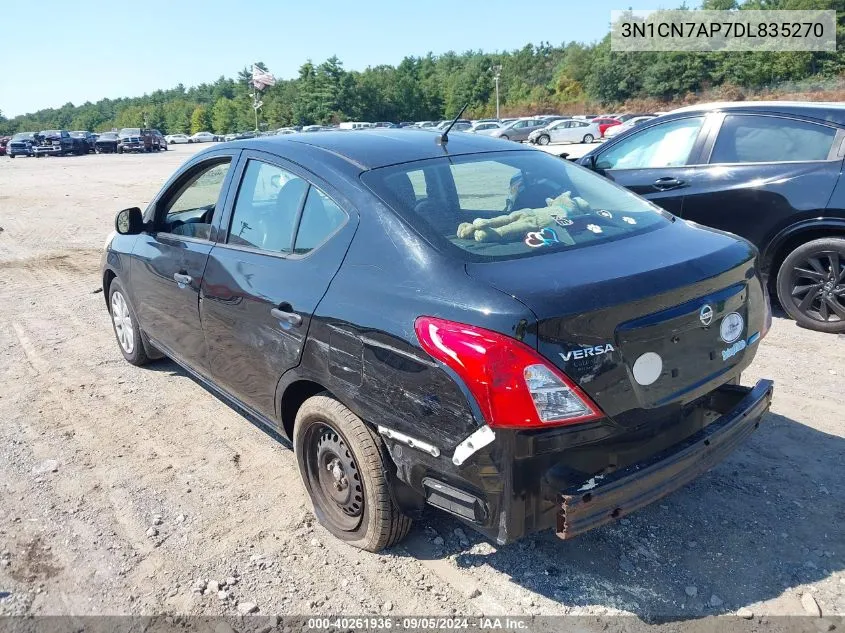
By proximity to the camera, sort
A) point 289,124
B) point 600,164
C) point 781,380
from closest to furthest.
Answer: point 781,380 → point 600,164 → point 289,124

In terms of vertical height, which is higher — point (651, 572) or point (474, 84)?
point (474, 84)

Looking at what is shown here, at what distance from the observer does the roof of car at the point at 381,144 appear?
3.19 m

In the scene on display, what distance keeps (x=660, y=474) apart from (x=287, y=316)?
164 centimetres

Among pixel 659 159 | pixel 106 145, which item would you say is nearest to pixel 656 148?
pixel 659 159

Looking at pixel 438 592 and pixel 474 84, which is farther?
pixel 474 84

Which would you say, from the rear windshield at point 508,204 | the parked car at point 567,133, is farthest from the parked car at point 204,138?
the rear windshield at point 508,204

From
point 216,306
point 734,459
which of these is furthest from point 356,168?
point 734,459

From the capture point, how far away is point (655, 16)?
71312mm

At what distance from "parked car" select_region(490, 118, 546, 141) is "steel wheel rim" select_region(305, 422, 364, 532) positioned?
40.8 meters

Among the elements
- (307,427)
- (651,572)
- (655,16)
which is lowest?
(651,572)

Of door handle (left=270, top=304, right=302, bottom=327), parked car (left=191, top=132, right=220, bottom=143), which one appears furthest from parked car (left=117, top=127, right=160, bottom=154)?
door handle (left=270, top=304, right=302, bottom=327)

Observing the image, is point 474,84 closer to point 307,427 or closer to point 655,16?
point 655,16

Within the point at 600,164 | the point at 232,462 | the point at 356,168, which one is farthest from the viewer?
the point at 600,164

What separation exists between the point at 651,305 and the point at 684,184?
399cm
